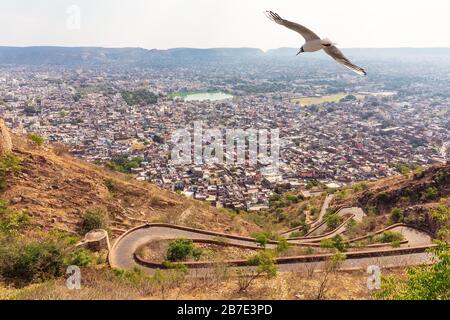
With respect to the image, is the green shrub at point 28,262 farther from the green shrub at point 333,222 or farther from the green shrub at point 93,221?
the green shrub at point 333,222

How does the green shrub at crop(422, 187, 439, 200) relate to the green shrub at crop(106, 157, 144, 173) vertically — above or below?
above

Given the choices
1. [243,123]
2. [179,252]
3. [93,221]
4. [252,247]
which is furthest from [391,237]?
[243,123]

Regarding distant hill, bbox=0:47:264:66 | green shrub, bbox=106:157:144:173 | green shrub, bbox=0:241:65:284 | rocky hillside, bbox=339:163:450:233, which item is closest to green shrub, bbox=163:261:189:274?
green shrub, bbox=0:241:65:284

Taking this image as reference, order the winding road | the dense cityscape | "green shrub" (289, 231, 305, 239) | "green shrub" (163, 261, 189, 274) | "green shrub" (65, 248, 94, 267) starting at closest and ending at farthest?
"green shrub" (65, 248, 94, 267)
"green shrub" (163, 261, 189, 274)
the winding road
"green shrub" (289, 231, 305, 239)
the dense cityscape

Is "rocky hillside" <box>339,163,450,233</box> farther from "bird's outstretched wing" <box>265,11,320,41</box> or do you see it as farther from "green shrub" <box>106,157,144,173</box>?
"green shrub" <box>106,157,144,173</box>

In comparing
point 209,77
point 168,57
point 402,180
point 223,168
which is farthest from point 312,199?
point 168,57

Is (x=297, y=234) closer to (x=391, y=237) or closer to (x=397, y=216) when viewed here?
(x=397, y=216)
